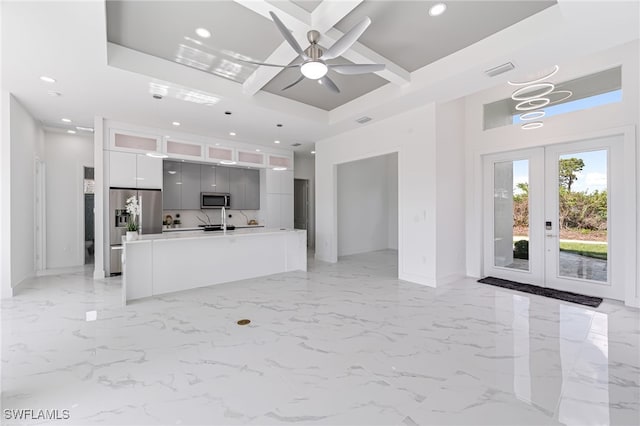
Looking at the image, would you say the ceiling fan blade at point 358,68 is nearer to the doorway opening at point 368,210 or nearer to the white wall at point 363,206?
the doorway opening at point 368,210

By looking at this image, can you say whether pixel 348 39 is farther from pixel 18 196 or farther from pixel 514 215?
pixel 18 196

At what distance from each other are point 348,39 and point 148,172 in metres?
5.04

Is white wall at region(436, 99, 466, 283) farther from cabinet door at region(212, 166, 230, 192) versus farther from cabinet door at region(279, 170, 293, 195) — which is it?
cabinet door at region(212, 166, 230, 192)

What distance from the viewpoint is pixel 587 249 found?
405cm

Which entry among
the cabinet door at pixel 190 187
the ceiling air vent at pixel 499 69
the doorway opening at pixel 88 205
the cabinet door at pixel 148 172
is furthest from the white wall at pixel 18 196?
the ceiling air vent at pixel 499 69

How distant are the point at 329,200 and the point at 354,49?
155 inches

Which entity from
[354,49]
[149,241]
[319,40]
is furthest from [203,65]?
[149,241]

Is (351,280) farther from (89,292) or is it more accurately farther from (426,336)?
(89,292)

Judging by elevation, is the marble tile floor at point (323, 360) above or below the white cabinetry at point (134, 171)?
below

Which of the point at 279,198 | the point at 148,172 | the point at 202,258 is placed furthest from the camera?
the point at 279,198

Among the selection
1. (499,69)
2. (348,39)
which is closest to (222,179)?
(348,39)

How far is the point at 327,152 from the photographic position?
683 centimetres

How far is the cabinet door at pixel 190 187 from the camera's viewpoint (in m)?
6.61

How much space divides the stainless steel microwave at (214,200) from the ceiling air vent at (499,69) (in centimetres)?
606
